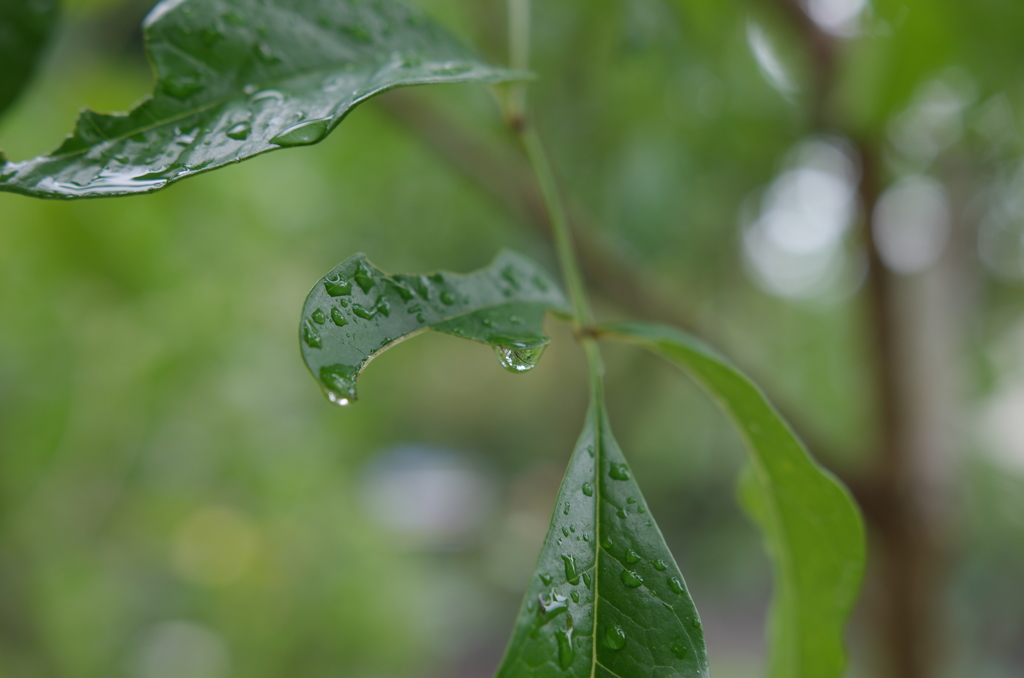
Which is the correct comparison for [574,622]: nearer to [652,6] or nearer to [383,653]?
[652,6]

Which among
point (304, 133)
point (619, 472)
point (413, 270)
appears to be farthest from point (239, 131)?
point (413, 270)

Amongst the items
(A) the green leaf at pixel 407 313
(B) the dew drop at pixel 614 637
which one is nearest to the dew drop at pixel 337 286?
(A) the green leaf at pixel 407 313

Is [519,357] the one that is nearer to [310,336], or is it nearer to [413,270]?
[310,336]

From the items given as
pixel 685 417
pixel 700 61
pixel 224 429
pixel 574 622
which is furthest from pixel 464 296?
pixel 685 417

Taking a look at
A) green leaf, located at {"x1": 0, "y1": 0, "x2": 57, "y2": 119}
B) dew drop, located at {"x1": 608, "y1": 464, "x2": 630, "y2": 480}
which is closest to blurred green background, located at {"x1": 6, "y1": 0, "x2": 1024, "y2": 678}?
green leaf, located at {"x1": 0, "y1": 0, "x2": 57, "y2": 119}

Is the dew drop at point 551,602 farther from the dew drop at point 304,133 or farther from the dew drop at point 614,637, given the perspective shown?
the dew drop at point 304,133
